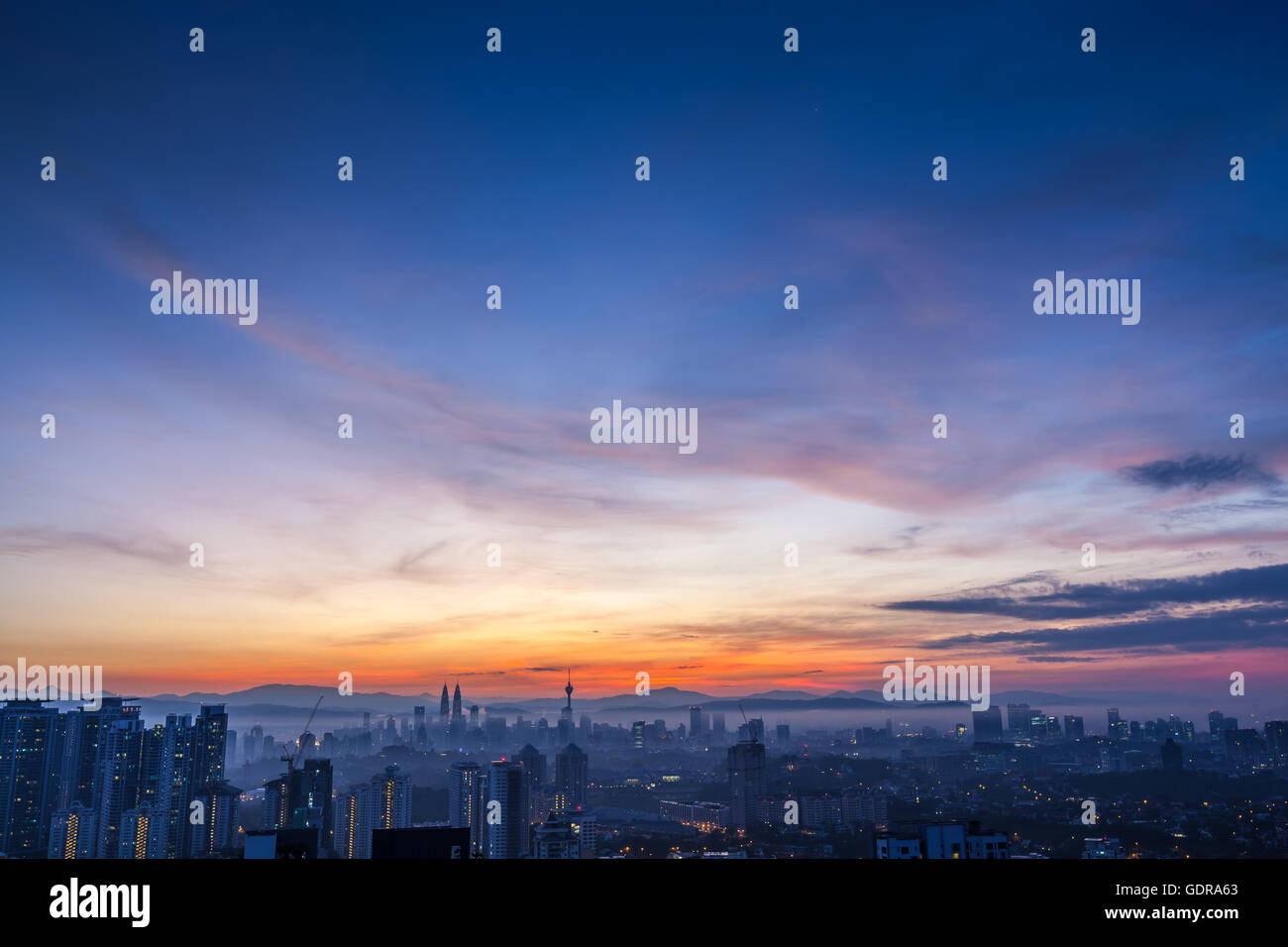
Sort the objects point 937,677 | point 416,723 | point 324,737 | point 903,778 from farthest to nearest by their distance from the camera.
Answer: point 416,723 < point 324,737 < point 903,778 < point 937,677

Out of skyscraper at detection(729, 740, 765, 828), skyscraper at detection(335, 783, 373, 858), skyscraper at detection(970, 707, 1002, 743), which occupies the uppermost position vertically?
skyscraper at detection(970, 707, 1002, 743)

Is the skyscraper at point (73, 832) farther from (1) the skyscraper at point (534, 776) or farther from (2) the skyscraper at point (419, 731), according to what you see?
(1) the skyscraper at point (534, 776)

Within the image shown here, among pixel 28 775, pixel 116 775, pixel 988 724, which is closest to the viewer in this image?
pixel 28 775

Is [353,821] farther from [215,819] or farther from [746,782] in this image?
[746,782]

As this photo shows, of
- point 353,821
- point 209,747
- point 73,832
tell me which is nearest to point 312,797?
point 353,821

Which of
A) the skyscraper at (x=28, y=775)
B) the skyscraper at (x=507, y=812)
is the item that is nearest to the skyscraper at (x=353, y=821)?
the skyscraper at (x=507, y=812)

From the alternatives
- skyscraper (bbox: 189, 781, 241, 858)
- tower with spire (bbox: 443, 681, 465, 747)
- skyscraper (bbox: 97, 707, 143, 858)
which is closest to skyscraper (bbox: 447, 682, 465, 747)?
tower with spire (bbox: 443, 681, 465, 747)

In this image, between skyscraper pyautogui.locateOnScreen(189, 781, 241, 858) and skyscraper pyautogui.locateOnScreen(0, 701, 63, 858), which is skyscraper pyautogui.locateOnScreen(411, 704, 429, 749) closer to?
skyscraper pyautogui.locateOnScreen(189, 781, 241, 858)

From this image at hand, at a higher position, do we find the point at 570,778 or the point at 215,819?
the point at 570,778

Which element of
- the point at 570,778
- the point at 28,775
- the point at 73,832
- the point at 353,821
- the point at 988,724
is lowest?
the point at 353,821
